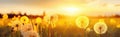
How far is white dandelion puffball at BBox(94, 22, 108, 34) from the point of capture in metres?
1.54

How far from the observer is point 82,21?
154cm

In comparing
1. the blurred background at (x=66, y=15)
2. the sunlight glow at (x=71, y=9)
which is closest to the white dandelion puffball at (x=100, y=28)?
the blurred background at (x=66, y=15)

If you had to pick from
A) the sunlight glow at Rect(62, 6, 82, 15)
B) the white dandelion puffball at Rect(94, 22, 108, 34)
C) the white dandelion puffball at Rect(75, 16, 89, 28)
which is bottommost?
the white dandelion puffball at Rect(94, 22, 108, 34)

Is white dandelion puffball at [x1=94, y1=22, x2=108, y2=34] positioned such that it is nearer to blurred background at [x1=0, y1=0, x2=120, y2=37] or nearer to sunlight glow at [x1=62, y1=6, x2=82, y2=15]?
blurred background at [x1=0, y1=0, x2=120, y2=37]

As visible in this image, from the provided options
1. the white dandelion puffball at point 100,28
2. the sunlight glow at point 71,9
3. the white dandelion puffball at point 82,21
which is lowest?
the white dandelion puffball at point 100,28

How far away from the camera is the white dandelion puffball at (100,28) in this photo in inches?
60.5

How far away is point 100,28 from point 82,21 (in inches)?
5.3

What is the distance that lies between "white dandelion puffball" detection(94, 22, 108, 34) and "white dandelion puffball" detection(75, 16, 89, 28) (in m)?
0.07

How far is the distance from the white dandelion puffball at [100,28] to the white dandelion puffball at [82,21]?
2.6 inches

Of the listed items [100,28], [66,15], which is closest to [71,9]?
[66,15]

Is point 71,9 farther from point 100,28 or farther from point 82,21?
point 100,28

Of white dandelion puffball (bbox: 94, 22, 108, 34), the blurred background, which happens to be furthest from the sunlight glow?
white dandelion puffball (bbox: 94, 22, 108, 34)

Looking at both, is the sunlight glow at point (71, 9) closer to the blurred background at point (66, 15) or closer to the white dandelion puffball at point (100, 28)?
the blurred background at point (66, 15)

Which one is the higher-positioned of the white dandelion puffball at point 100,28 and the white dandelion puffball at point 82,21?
the white dandelion puffball at point 82,21
